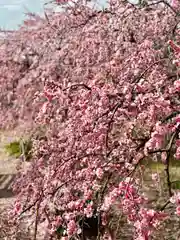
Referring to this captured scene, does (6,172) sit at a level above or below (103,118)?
above

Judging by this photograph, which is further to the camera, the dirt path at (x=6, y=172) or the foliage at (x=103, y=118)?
the dirt path at (x=6, y=172)

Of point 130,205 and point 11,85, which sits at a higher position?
point 11,85

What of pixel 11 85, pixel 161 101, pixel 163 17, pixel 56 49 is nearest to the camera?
pixel 161 101

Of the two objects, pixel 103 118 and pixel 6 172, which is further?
pixel 6 172

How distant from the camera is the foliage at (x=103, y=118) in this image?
3.32 m

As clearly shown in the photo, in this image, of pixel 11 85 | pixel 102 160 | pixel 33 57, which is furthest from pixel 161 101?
pixel 11 85

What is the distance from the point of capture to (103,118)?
379 centimetres

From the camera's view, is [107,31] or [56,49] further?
[56,49]

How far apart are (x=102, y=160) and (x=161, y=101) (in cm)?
80

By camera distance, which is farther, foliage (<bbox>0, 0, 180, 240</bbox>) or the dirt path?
the dirt path

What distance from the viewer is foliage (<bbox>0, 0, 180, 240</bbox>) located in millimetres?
3318

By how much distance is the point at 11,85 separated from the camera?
1125cm

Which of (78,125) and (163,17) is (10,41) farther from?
(78,125)

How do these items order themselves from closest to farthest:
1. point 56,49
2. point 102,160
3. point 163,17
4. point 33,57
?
point 102,160
point 163,17
point 56,49
point 33,57
